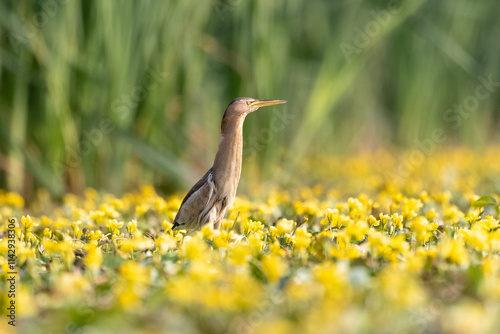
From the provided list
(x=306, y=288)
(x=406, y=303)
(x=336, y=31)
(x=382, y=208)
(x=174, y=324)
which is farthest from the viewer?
(x=336, y=31)

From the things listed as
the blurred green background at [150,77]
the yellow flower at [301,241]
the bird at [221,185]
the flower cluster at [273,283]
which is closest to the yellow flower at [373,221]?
the flower cluster at [273,283]

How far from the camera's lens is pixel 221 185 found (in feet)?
11.1

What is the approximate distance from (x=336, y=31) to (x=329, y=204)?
3160 mm

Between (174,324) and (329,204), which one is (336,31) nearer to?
(329,204)

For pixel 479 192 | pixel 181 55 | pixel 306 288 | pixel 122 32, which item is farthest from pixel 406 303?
pixel 181 55

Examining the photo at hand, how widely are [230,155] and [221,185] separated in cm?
15

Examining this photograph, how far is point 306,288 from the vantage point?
1.88 m

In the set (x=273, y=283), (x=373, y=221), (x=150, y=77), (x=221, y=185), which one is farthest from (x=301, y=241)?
(x=150, y=77)

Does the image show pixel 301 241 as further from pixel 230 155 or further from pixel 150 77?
pixel 150 77

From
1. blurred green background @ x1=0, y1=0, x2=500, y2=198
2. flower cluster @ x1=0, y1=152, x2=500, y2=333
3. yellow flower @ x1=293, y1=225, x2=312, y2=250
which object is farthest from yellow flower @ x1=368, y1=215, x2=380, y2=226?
blurred green background @ x1=0, y1=0, x2=500, y2=198

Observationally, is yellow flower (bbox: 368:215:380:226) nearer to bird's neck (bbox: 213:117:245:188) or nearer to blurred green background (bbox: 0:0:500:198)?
bird's neck (bbox: 213:117:245:188)

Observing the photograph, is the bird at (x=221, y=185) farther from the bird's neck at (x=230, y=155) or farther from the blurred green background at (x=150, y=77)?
the blurred green background at (x=150, y=77)

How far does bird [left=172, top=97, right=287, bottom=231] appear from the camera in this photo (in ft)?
11.1

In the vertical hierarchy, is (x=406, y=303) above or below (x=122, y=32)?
below
